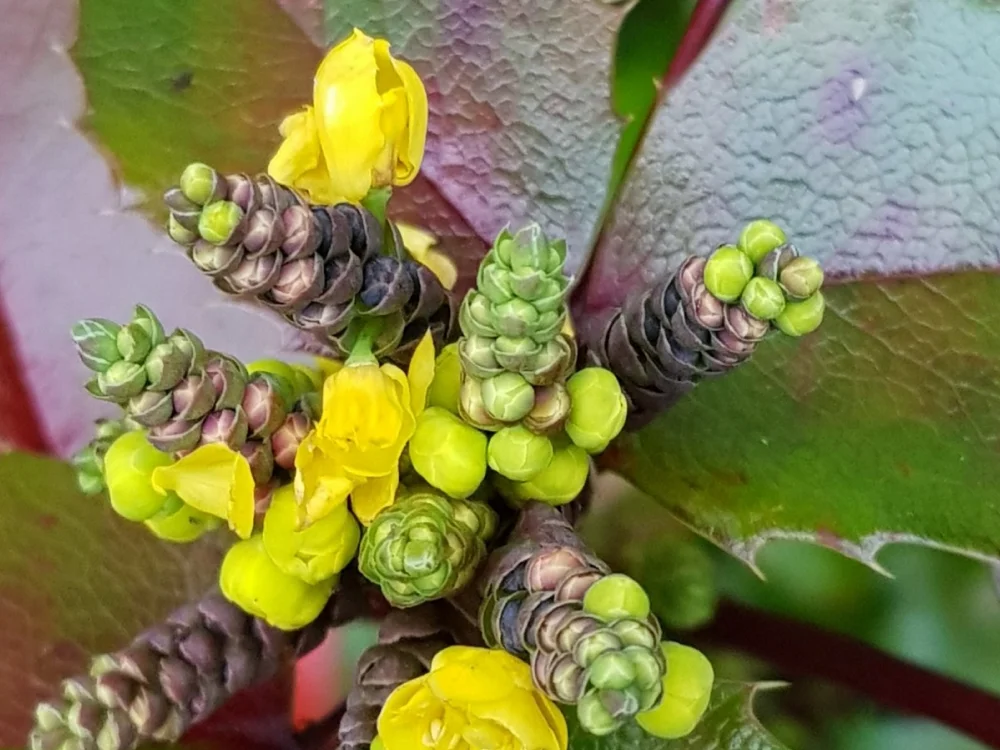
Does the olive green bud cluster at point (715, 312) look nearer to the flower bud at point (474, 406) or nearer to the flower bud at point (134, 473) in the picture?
the flower bud at point (474, 406)

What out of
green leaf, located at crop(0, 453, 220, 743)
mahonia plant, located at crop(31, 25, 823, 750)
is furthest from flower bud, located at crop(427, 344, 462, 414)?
green leaf, located at crop(0, 453, 220, 743)

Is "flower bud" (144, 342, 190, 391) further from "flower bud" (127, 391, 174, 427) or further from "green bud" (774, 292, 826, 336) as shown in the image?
"green bud" (774, 292, 826, 336)

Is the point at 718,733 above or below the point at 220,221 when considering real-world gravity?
below

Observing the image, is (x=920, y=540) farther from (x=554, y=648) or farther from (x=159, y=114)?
(x=159, y=114)

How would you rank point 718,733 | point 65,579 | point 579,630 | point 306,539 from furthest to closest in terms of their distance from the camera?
point 65,579 → point 718,733 → point 306,539 → point 579,630

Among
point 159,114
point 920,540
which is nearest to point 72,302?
point 159,114

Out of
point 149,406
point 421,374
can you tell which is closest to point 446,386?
point 421,374

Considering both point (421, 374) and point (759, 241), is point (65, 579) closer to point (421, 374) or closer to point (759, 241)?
point (421, 374)
